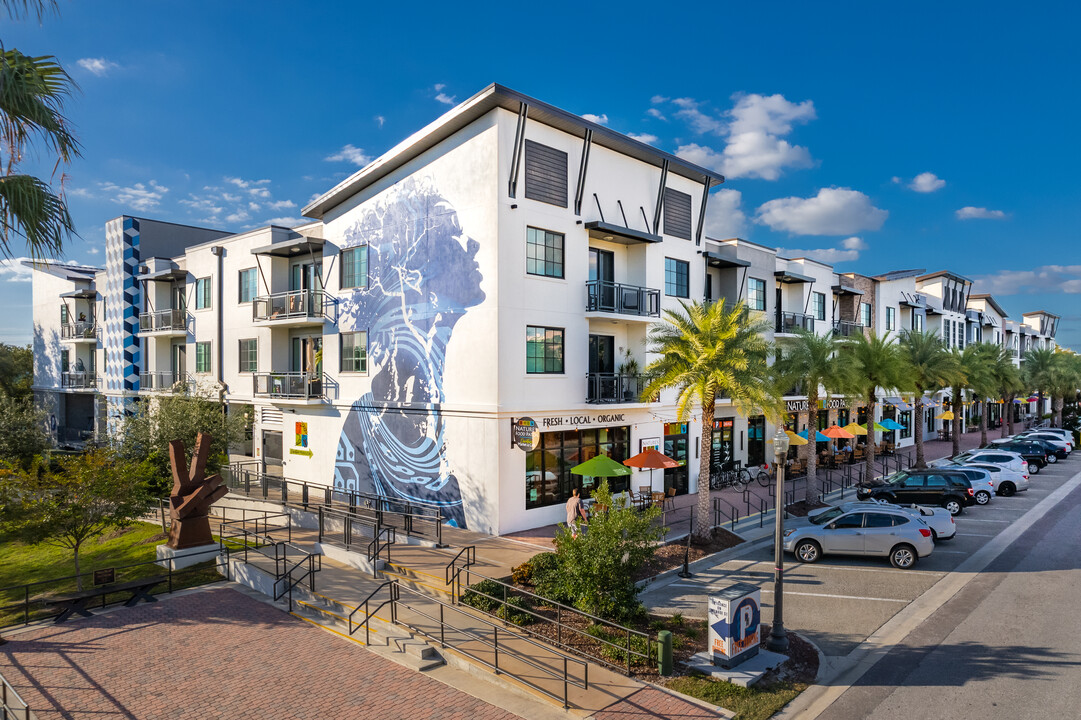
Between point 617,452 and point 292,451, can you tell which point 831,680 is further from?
point 292,451

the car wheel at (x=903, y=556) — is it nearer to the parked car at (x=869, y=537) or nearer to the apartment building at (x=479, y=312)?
the parked car at (x=869, y=537)

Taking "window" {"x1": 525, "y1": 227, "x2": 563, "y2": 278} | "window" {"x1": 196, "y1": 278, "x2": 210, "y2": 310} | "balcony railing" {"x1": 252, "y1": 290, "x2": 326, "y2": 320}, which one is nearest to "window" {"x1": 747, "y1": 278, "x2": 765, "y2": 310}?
"window" {"x1": 525, "y1": 227, "x2": 563, "y2": 278}

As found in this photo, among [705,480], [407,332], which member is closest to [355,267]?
[407,332]

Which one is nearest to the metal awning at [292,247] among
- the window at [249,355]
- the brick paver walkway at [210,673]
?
the window at [249,355]

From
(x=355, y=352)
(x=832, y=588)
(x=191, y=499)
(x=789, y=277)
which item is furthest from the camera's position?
(x=789, y=277)

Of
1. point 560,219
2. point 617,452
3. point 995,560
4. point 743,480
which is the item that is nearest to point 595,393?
point 617,452

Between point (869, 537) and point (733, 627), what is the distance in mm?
9460

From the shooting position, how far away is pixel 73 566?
72.0 feet

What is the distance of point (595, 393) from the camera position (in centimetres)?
2406

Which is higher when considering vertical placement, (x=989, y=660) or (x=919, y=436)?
(x=919, y=436)

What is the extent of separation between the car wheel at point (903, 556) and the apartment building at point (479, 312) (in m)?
9.27

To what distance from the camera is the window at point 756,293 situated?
33.7 metres

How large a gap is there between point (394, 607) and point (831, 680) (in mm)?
9073

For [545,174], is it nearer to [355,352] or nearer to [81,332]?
→ [355,352]
